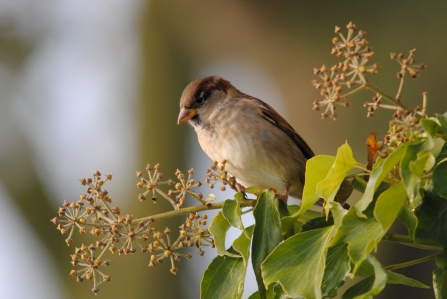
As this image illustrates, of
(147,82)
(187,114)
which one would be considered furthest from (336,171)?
(147,82)

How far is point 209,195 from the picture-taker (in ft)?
6.34

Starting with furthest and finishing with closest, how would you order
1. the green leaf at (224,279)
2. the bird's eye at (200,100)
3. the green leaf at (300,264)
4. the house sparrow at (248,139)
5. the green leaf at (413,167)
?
1. the bird's eye at (200,100)
2. the house sparrow at (248,139)
3. the green leaf at (224,279)
4. the green leaf at (300,264)
5. the green leaf at (413,167)

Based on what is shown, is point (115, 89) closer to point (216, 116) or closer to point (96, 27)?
point (96, 27)

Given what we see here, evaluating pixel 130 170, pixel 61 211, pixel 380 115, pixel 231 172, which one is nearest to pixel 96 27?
pixel 130 170

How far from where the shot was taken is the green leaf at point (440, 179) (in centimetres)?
133

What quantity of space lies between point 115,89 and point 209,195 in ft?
14.5

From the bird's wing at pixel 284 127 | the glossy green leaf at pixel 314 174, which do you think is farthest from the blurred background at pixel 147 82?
the glossy green leaf at pixel 314 174

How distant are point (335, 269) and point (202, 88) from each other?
226 centimetres

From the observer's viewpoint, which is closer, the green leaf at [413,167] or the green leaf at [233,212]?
the green leaf at [413,167]

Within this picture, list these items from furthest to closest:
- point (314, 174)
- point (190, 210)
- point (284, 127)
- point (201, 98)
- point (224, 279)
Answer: point (201, 98)
point (284, 127)
point (190, 210)
point (224, 279)
point (314, 174)

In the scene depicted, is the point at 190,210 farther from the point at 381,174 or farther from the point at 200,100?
the point at 200,100

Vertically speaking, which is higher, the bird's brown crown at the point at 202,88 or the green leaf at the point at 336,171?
the bird's brown crown at the point at 202,88

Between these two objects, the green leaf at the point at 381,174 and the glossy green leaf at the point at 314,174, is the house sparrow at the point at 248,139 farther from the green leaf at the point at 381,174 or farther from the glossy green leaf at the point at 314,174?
the green leaf at the point at 381,174

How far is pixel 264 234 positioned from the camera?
1621 mm
